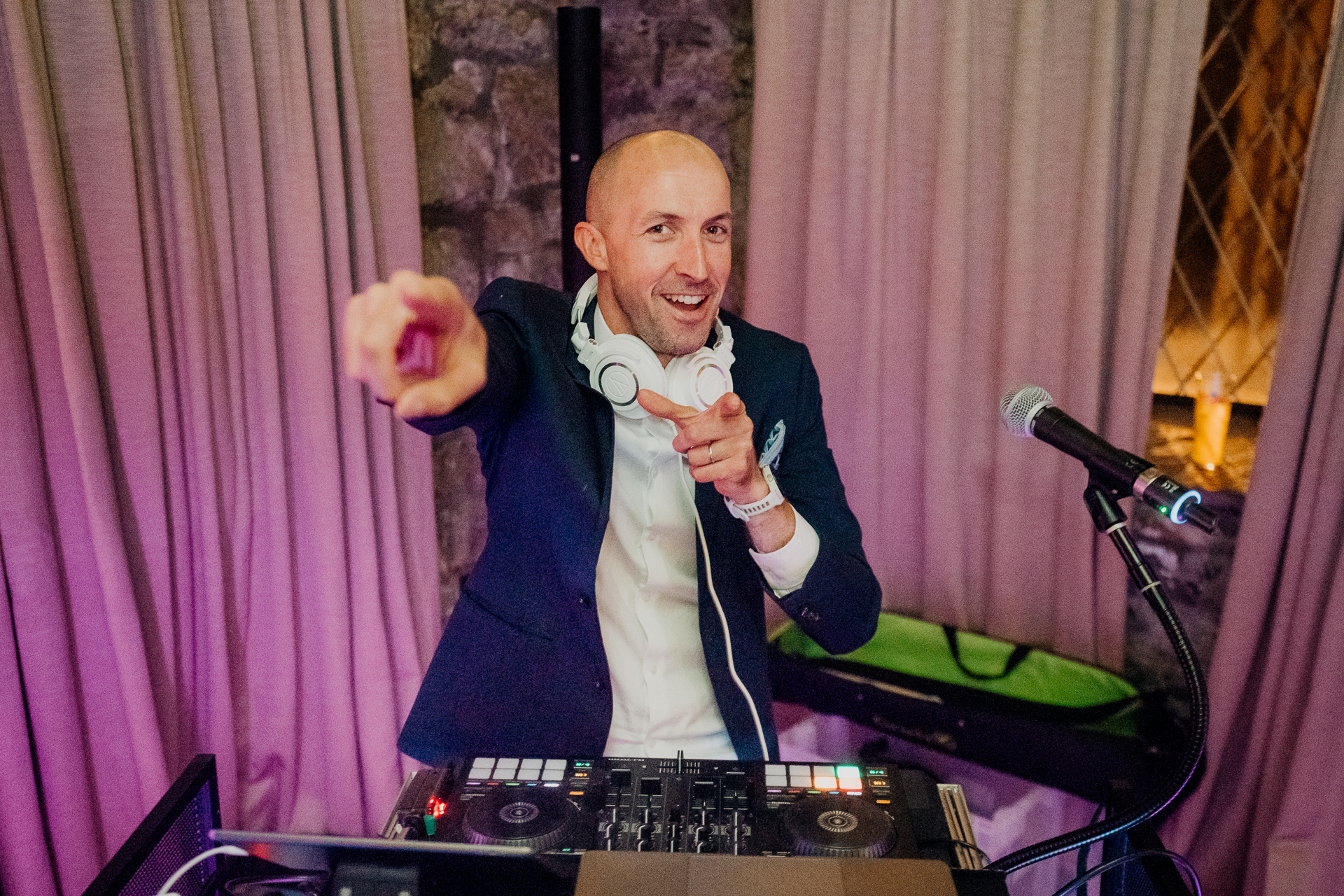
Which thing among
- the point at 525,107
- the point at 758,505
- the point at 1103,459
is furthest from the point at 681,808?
the point at 525,107

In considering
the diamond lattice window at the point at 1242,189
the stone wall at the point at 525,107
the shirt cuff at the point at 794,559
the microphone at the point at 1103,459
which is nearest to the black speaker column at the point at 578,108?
the stone wall at the point at 525,107

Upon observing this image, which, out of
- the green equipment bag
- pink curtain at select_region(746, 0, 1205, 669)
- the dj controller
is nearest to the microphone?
the dj controller

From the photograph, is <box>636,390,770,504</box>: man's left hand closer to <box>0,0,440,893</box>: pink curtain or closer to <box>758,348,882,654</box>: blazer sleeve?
<box>758,348,882,654</box>: blazer sleeve

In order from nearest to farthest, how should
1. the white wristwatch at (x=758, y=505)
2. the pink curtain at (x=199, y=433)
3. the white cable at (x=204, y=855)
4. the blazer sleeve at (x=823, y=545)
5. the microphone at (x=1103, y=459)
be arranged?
the white cable at (x=204, y=855) → the microphone at (x=1103, y=459) → the white wristwatch at (x=758, y=505) → the blazer sleeve at (x=823, y=545) → the pink curtain at (x=199, y=433)

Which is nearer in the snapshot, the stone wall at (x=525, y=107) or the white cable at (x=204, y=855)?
the white cable at (x=204, y=855)

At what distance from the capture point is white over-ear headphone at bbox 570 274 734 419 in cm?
121

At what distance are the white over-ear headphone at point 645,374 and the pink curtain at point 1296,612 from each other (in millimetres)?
1352

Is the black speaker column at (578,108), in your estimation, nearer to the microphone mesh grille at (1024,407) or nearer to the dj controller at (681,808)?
the microphone mesh grille at (1024,407)

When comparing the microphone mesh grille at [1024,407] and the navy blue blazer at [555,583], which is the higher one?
the microphone mesh grille at [1024,407]

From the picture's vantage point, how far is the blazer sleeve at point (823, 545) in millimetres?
1256

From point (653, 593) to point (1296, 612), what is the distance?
1.45 m

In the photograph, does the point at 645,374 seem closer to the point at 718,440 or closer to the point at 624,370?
the point at 624,370

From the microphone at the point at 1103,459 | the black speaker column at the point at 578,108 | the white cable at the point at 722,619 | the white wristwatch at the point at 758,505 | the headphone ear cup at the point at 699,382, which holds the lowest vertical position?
the white cable at the point at 722,619

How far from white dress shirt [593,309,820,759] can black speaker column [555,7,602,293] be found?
2.85 ft
